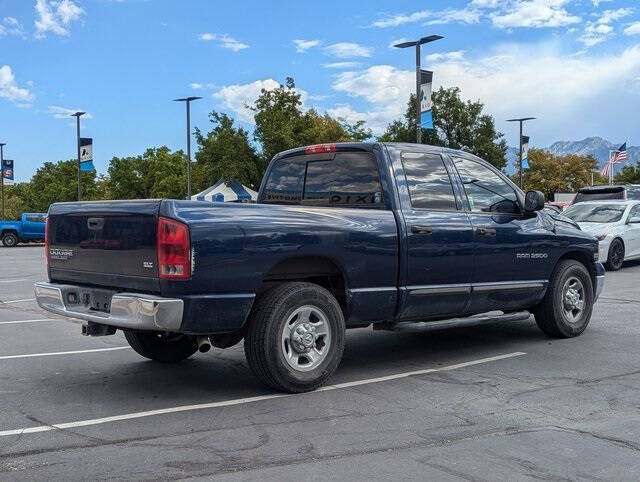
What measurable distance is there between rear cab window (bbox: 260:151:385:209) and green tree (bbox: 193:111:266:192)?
35669 mm

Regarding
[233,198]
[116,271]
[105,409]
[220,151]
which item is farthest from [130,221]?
[220,151]

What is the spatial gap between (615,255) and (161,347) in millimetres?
12345

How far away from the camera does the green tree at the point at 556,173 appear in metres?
72.6

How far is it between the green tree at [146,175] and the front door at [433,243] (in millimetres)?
60845

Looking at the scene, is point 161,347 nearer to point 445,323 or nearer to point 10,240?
point 445,323

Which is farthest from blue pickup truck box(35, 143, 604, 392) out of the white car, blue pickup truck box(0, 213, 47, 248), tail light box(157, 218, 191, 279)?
blue pickup truck box(0, 213, 47, 248)

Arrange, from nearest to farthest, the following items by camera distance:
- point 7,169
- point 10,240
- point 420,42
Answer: point 420,42 → point 10,240 → point 7,169

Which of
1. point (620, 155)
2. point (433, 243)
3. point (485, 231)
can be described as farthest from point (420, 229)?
point (620, 155)

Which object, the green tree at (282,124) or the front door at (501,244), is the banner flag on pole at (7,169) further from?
the front door at (501,244)

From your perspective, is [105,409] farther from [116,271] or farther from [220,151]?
[220,151]

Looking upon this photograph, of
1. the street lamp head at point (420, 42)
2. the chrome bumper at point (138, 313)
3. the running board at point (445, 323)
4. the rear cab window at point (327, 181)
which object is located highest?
the street lamp head at point (420, 42)

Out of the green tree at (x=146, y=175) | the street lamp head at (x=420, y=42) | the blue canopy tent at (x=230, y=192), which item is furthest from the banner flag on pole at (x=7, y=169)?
the street lamp head at (x=420, y=42)

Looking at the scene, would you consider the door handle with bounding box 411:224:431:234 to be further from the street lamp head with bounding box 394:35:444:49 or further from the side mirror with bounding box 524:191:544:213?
the street lamp head with bounding box 394:35:444:49

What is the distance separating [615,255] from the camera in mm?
16172
